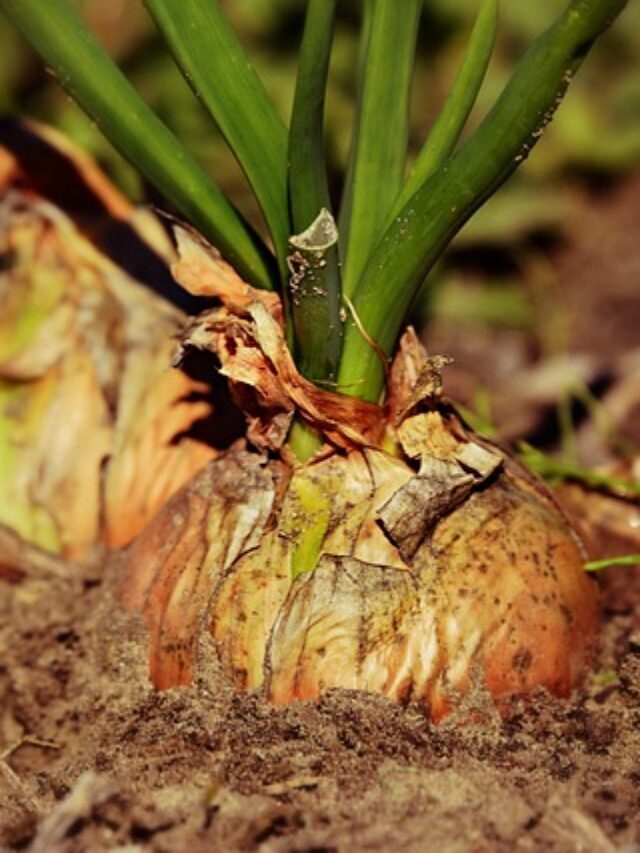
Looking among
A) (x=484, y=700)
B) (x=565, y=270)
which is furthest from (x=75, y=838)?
(x=565, y=270)

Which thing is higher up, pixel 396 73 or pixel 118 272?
pixel 396 73

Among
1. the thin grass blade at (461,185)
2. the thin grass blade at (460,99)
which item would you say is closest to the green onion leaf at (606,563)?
the thin grass blade at (461,185)

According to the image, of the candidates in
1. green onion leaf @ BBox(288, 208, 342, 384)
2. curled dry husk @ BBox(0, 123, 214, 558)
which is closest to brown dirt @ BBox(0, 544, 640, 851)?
curled dry husk @ BBox(0, 123, 214, 558)

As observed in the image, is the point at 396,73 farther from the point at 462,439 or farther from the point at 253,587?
the point at 253,587

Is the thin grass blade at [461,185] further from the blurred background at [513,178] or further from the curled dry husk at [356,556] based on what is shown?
the blurred background at [513,178]

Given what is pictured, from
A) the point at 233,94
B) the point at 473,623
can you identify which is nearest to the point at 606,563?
the point at 473,623

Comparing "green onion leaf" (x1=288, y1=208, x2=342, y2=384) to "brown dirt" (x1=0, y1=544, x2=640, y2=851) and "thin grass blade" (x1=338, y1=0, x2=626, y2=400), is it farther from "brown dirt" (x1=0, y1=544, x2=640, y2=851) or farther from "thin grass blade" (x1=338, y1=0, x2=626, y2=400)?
"brown dirt" (x1=0, y1=544, x2=640, y2=851)

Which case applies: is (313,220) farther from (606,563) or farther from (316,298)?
(606,563)
